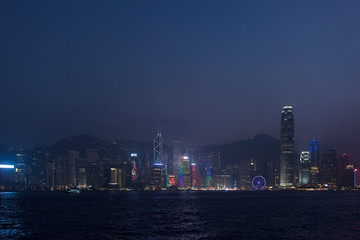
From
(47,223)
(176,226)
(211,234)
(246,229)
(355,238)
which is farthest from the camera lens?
(47,223)

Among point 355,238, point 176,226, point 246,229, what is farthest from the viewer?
point 176,226

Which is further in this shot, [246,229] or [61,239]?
[246,229]

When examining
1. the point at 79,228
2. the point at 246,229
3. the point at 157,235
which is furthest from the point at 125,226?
the point at 246,229

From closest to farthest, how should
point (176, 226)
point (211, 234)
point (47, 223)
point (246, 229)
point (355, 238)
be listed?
point (355, 238) → point (211, 234) → point (246, 229) → point (176, 226) → point (47, 223)

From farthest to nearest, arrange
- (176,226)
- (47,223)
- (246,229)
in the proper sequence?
1. (47,223)
2. (176,226)
3. (246,229)

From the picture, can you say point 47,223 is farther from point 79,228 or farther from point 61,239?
point 61,239

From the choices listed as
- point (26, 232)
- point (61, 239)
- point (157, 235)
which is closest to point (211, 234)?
point (157, 235)

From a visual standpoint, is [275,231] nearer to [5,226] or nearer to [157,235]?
[157,235]

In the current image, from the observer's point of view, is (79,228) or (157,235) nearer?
(157,235)
